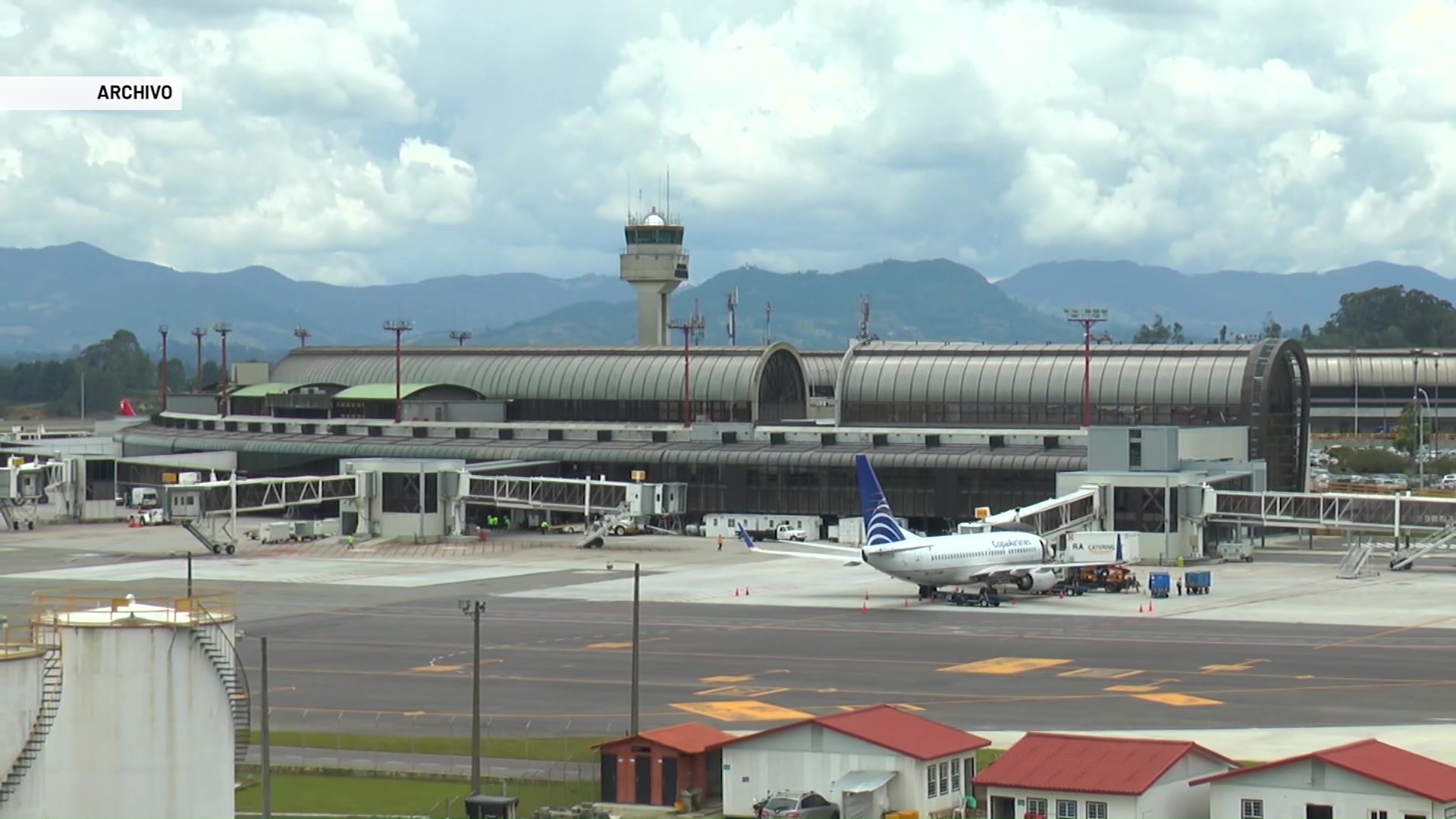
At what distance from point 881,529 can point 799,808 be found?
50804mm

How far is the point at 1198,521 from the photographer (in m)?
130

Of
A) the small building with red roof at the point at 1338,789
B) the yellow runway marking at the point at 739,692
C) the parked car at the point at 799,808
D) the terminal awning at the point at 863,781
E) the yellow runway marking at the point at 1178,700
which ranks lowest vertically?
the parked car at the point at 799,808

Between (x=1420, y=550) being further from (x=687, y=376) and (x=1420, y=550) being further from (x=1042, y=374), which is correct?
(x=687, y=376)

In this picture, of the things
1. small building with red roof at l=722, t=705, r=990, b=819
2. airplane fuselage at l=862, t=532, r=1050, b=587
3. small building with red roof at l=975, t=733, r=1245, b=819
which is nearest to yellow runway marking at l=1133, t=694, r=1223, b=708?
small building with red roof at l=722, t=705, r=990, b=819

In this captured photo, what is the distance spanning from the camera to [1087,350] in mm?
159000

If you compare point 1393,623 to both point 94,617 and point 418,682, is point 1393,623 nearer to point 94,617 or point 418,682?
point 418,682

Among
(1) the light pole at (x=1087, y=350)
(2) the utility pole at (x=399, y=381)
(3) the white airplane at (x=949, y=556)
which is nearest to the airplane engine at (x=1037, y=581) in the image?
(3) the white airplane at (x=949, y=556)

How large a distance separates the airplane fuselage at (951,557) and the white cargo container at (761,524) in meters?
45.0

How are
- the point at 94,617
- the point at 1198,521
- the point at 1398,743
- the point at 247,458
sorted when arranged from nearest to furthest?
the point at 94,617 → the point at 1398,743 → the point at 1198,521 → the point at 247,458

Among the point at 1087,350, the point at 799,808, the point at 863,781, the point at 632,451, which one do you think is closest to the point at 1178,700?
the point at 863,781

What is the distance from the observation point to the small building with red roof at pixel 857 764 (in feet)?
178

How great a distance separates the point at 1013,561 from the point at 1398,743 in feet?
150

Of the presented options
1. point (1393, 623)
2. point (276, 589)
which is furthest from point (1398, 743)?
point (276, 589)

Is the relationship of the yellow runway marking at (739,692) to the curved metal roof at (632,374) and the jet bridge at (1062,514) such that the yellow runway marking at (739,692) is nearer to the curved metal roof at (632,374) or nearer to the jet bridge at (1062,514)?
the jet bridge at (1062,514)
